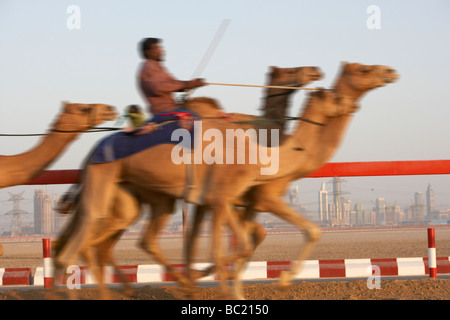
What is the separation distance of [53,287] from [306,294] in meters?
3.15

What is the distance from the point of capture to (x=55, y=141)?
7.91 metres

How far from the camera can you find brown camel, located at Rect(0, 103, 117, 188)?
7770 mm

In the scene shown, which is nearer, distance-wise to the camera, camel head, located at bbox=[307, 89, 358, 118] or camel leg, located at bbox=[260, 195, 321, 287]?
camel leg, located at bbox=[260, 195, 321, 287]

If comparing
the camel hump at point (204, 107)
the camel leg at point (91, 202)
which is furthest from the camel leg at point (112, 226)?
the camel hump at point (204, 107)

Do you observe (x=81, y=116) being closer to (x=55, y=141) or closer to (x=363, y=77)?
(x=55, y=141)

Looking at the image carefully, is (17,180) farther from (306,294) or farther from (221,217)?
(306,294)

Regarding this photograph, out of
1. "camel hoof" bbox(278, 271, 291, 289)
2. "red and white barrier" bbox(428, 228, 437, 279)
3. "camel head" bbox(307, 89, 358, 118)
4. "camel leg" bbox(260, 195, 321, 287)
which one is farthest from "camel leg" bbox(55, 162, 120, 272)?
"red and white barrier" bbox(428, 228, 437, 279)

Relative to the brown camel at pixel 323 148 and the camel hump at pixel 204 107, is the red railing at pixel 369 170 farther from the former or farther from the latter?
the camel hump at pixel 204 107

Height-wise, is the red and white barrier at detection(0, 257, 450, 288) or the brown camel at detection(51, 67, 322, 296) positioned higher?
the brown camel at detection(51, 67, 322, 296)

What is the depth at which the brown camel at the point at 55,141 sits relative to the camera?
777 cm

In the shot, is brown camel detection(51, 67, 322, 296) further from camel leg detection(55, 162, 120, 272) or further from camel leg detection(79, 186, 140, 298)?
camel leg detection(55, 162, 120, 272)

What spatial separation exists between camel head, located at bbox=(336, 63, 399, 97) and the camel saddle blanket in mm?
1966

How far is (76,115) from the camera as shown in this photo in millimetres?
7965

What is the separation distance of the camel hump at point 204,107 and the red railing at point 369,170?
214 cm
